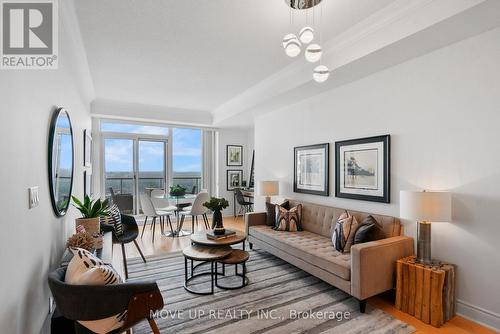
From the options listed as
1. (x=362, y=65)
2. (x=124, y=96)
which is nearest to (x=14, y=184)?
(x=362, y=65)

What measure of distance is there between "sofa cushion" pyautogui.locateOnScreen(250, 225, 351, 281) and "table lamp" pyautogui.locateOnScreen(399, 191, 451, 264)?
0.71m

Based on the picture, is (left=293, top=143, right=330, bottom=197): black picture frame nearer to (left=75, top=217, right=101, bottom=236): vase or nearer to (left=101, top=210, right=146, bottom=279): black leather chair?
(left=101, top=210, right=146, bottom=279): black leather chair

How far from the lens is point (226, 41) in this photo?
3.01 meters

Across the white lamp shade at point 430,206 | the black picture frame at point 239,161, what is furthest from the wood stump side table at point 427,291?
the black picture frame at point 239,161

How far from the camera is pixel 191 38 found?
2.94 metres

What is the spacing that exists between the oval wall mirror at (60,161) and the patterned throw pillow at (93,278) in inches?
27.7

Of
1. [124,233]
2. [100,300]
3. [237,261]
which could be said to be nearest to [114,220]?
[124,233]

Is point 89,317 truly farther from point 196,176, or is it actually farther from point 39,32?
point 196,176

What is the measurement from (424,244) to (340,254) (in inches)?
32.2

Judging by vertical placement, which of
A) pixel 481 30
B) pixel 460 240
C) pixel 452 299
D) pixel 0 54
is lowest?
pixel 452 299

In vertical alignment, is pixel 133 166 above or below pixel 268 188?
above

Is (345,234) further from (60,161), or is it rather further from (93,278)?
(60,161)

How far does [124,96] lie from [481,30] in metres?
5.40

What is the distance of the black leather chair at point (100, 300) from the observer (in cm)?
146
